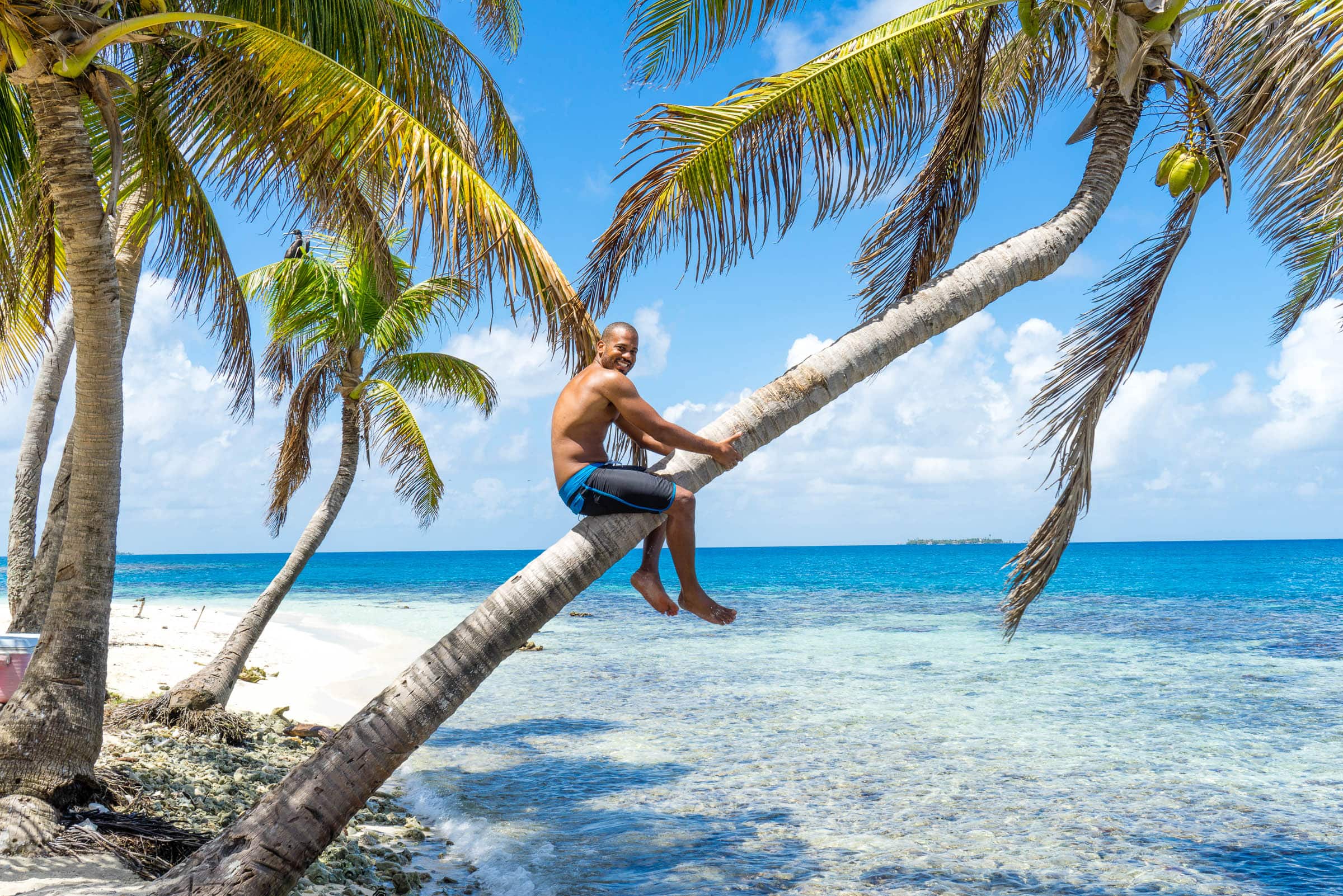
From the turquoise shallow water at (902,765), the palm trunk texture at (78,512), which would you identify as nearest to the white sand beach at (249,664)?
the palm trunk texture at (78,512)

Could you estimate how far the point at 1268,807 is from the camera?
9.06 meters

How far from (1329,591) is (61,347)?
5045cm

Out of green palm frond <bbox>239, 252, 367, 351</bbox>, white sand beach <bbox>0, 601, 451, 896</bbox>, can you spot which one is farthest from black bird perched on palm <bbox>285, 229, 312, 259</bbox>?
white sand beach <bbox>0, 601, 451, 896</bbox>

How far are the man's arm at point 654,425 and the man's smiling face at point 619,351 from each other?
11 cm

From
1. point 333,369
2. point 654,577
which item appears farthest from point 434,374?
point 654,577

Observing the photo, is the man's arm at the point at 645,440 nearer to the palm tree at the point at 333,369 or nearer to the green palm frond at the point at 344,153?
the green palm frond at the point at 344,153

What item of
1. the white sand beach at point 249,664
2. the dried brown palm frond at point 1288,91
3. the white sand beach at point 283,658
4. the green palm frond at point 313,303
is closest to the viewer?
the dried brown palm frond at point 1288,91

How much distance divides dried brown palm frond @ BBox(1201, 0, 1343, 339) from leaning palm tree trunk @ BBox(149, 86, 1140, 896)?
6.08 feet

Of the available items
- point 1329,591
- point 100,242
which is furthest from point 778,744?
point 1329,591

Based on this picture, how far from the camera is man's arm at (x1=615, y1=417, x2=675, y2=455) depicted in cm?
389

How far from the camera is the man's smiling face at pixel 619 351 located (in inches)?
153

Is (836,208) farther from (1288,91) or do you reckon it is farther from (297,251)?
(297,251)

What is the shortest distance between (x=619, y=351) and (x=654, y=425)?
1.41ft

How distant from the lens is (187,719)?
29.8 feet
